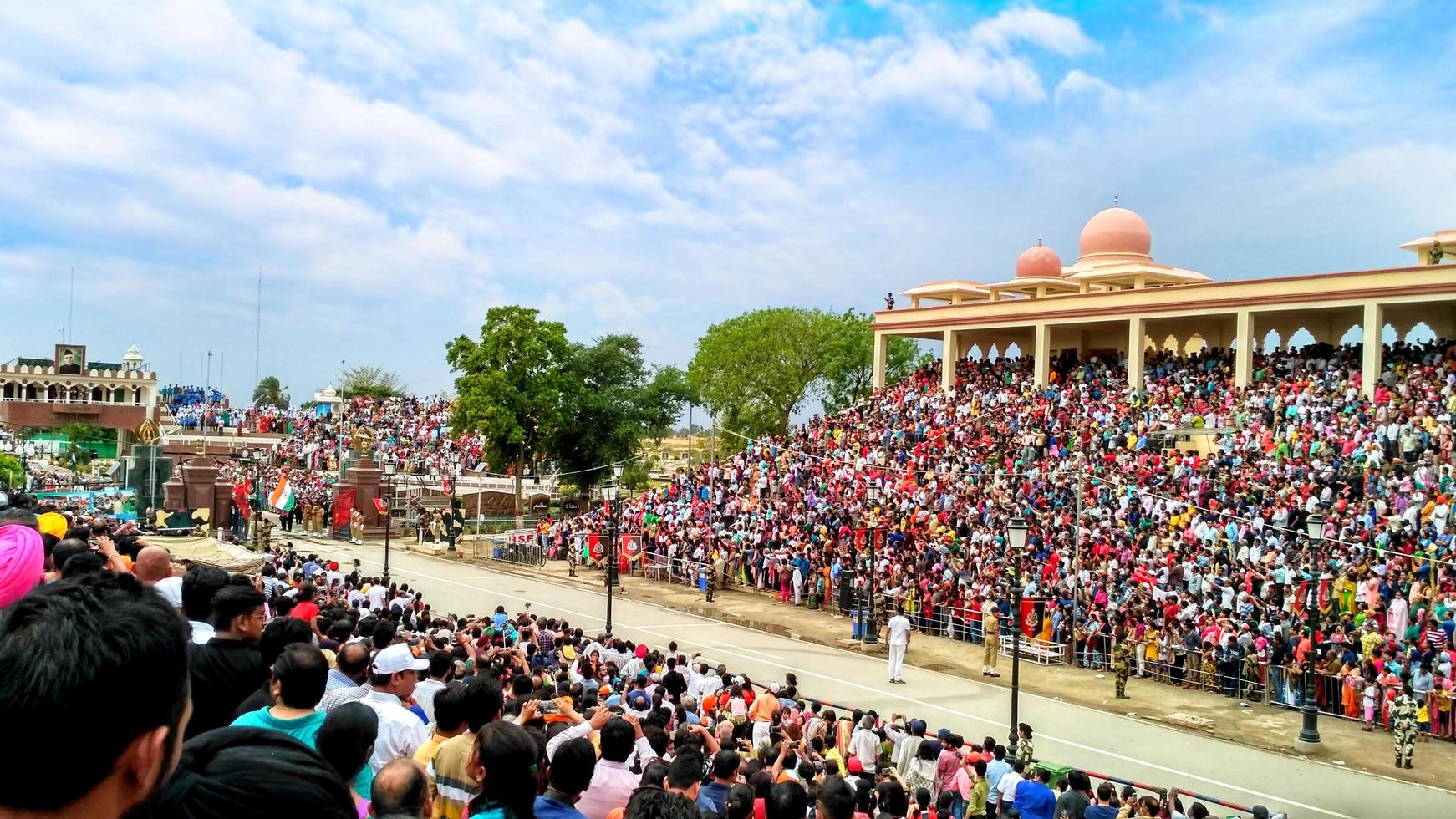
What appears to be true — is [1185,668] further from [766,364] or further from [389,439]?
[389,439]

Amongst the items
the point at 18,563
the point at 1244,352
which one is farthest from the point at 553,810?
the point at 1244,352

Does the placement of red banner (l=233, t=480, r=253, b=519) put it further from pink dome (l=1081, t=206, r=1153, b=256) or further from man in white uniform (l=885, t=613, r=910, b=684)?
pink dome (l=1081, t=206, r=1153, b=256)

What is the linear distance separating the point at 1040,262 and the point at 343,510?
1214 inches

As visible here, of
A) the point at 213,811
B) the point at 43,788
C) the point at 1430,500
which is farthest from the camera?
the point at 1430,500

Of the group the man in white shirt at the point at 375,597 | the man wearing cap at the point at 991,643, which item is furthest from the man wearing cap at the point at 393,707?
the man wearing cap at the point at 991,643

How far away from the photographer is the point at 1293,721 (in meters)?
18.8

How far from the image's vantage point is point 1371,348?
27.3 meters

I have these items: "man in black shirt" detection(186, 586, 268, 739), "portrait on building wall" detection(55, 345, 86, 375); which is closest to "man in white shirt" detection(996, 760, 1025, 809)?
"man in black shirt" detection(186, 586, 268, 739)

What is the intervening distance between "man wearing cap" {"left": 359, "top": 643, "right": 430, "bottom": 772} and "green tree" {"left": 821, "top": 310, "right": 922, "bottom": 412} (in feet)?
171

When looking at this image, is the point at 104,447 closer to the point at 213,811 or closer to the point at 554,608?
the point at 554,608

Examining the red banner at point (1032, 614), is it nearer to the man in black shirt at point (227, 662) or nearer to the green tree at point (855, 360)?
the man in black shirt at point (227, 662)

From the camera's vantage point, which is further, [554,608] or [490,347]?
[490,347]

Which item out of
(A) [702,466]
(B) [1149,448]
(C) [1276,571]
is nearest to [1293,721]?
(C) [1276,571]

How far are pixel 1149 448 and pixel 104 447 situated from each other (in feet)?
292
